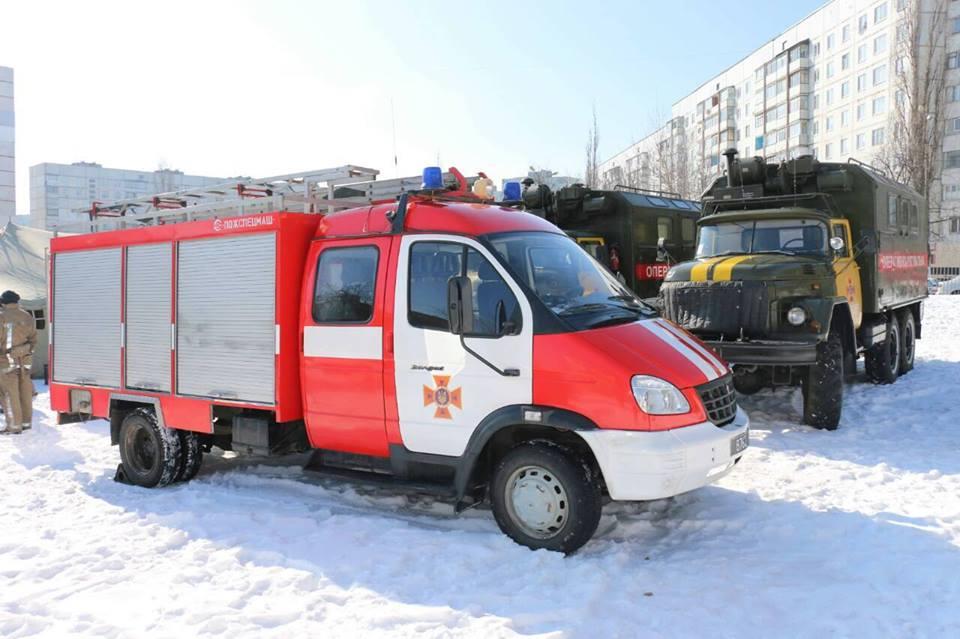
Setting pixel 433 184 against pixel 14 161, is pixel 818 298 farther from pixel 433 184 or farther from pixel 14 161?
pixel 14 161

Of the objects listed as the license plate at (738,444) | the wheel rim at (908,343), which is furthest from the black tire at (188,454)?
the wheel rim at (908,343)

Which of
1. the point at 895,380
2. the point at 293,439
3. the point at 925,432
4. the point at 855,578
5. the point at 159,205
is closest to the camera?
the point at 855,578

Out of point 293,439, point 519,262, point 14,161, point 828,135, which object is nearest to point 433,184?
point 519,262

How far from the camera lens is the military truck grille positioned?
845cm

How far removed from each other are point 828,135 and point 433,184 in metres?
64.6

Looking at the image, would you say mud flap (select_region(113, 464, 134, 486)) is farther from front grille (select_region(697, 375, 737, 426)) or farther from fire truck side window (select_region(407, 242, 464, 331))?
front grille (select_region(697, 375, 737, 426))

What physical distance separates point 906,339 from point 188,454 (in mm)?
11516

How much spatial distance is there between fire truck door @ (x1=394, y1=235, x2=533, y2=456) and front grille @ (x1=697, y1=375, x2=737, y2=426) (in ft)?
4.02

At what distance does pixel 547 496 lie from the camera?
197 inches

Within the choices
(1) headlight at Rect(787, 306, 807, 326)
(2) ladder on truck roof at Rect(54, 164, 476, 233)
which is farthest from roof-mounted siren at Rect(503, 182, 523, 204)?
(1) headlight at Rect(787, 306, 807, 326)

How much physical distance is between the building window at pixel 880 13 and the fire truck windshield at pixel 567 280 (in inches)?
2274

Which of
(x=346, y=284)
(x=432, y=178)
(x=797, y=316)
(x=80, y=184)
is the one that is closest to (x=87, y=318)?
(x=346, y=284)

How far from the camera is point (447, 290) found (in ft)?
16.8

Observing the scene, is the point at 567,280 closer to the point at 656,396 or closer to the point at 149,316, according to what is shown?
the point at 656,396
